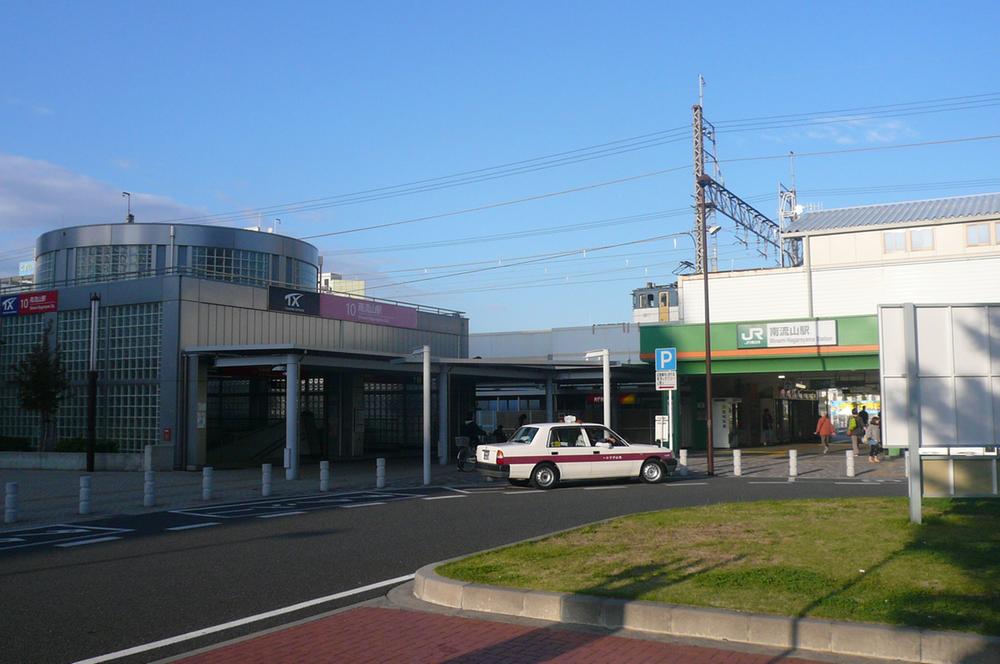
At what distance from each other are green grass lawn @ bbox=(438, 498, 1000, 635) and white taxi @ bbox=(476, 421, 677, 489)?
8.11 metres

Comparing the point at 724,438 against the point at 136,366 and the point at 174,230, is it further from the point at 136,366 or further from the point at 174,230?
the point at 174,230

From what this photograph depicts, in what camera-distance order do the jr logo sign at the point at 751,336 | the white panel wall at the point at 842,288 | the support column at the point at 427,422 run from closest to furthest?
the support column at the point at 427,422 < the white panel wall at the point at 842,288 < the jr logo sign at the point at 751,336

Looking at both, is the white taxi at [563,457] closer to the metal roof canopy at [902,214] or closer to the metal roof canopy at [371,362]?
the metal roof canopy at [371,362]

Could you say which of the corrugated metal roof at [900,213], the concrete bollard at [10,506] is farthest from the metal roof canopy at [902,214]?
the concrete bollard at [10,506]

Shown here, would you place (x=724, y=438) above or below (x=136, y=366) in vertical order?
below

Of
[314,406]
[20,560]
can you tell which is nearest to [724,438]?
[314,406]

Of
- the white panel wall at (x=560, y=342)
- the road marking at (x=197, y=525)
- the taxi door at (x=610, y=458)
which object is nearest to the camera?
the road marking at (x=197, y=525)

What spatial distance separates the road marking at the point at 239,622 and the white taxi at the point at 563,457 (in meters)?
11.6

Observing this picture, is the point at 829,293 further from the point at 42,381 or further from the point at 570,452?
the point at 42,381

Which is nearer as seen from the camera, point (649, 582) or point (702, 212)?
point (649, 582)

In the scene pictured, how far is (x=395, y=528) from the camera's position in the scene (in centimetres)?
1487

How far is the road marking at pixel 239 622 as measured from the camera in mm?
7113

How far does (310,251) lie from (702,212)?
81.5 ft

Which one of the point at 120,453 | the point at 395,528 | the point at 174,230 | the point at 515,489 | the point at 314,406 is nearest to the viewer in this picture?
the point at 395,528
